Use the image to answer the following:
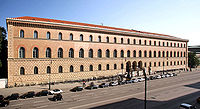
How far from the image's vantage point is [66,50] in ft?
136

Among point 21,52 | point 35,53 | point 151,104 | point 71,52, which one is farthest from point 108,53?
point 151,104

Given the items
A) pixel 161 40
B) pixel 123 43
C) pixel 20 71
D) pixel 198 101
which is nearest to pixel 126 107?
pixel 198 101

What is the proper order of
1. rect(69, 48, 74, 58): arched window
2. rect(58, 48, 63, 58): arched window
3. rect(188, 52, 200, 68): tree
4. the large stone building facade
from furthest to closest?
rect(188, 52, 200, 68): tree
rect(69, 48, 74, 58): arched window
rect(58, 48, 63, 58): arched window
the large stone building facade

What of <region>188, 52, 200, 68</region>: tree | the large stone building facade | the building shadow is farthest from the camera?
<region>188, 52, 200, 68</region>: tree

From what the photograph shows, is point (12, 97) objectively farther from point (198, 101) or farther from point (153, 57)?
point (153, 57)

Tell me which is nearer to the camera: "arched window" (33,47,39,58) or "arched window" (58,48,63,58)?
"arched window" (33,47,39,58)

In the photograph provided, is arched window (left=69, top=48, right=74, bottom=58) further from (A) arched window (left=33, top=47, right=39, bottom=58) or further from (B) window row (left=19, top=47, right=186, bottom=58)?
(A) arched window (left=33, top=47, right=39, bottom=58)

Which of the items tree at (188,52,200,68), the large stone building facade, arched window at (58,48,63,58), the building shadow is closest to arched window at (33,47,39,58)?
the large stone building facade

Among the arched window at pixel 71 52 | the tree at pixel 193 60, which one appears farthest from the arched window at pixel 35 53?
the tree at pixel 193 60

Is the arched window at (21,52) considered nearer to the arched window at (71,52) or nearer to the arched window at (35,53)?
the arched window at (35,53)

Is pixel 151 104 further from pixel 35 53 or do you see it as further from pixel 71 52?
pixel 35 53

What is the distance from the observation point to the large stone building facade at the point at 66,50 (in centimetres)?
3534

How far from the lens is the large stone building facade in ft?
116

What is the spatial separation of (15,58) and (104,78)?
2796 centimetres
